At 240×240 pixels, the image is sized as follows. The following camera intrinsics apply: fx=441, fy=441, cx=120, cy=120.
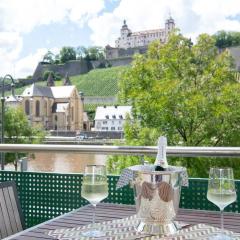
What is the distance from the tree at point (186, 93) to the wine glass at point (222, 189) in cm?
1207

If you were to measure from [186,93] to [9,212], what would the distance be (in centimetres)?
1353

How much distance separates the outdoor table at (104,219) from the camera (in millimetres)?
1412

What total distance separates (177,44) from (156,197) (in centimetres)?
1512

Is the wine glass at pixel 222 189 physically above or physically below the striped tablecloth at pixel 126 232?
above

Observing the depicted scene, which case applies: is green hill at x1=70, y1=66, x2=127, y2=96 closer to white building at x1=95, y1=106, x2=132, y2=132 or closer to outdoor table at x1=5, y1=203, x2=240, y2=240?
white building at x1=95, y1=106, x2=132, y2=132

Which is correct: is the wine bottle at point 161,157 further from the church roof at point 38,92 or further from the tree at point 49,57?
the tree at point 49,57

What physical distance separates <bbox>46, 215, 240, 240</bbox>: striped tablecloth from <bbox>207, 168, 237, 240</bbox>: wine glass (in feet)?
0.18

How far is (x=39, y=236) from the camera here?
1.36 metres

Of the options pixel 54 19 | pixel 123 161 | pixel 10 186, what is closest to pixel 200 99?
pixel 123 161

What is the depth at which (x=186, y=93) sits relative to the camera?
49.1 feet

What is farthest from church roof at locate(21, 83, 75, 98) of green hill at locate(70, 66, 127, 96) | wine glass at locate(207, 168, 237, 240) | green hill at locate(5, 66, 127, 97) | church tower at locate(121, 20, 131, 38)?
wine glass at locate(207, 168, 237, 240)

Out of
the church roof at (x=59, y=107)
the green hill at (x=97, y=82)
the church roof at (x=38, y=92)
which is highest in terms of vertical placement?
the green hill at (x=97, y=82)

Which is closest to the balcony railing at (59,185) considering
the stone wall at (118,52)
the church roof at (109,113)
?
the church roof at (109,113)

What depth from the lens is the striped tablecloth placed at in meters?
1.31
